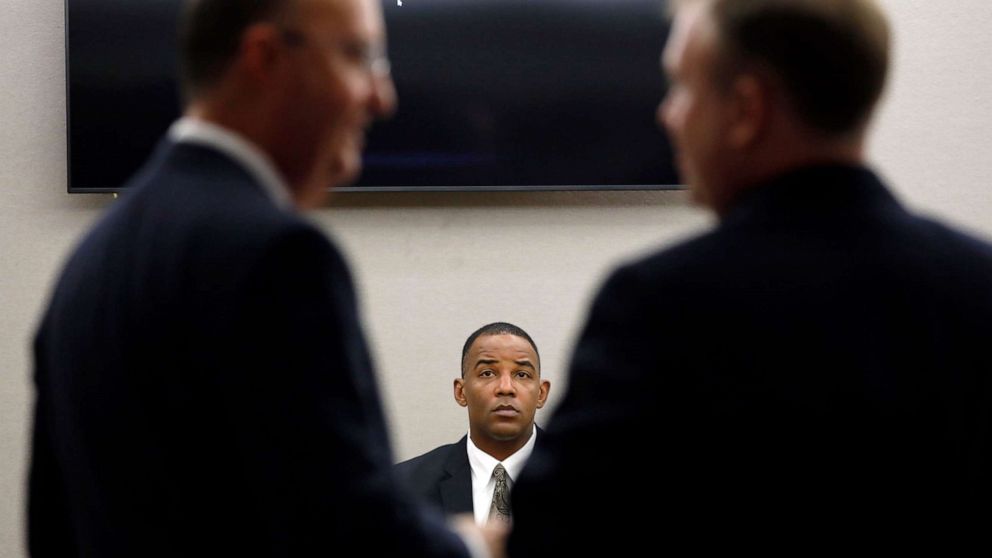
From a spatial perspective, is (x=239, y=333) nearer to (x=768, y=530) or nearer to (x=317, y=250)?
(x=317, y=250)

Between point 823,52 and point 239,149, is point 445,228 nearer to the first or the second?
point 239,149

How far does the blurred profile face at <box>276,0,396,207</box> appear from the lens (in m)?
1.41

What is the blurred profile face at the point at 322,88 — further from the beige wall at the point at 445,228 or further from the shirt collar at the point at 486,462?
the beige wall at the point at 445,228

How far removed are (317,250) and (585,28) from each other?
11.0 ft

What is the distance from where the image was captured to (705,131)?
139 cm

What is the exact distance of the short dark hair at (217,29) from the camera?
4.57 ft

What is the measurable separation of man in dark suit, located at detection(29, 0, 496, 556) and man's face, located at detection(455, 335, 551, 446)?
9.65 feet

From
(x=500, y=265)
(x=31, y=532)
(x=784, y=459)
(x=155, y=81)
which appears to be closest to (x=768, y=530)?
(x=784, y=459)

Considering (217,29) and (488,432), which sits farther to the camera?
(488,432)

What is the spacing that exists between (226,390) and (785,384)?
554 mm

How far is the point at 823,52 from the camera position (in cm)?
131

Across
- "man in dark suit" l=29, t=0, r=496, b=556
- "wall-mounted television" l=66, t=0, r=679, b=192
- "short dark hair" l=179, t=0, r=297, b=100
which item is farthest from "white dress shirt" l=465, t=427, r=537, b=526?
"short dark hair" l=179, t=0, r=297, b=100

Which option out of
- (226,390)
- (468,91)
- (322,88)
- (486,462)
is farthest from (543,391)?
(226,390)

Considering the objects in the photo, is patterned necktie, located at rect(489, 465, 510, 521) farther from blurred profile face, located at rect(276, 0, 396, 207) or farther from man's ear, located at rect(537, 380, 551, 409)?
blurred profile face, located at rect(276, 0, 396, 207)
